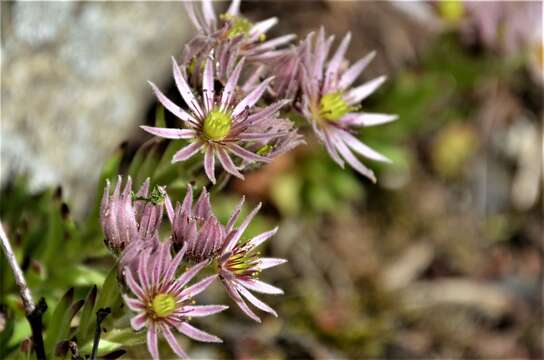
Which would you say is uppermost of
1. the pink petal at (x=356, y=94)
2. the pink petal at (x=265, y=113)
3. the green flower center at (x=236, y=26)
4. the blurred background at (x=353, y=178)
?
the green flower center at (x=236, y=26)

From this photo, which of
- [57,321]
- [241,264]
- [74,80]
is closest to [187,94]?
[241,264]

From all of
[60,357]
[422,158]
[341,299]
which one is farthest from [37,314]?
[422,158]

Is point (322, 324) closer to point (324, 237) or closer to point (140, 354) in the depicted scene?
point (324, 237)

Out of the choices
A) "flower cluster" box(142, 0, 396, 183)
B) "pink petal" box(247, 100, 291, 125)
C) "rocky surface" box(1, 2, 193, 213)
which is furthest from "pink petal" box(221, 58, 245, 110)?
"rocky surface" box(1, 2, 193, 213)

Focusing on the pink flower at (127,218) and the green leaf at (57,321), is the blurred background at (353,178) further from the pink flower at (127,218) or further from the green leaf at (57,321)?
the pink flower at (127,218)

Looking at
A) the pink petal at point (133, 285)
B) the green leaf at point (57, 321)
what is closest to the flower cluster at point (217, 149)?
the pink petal at point (133, 285)

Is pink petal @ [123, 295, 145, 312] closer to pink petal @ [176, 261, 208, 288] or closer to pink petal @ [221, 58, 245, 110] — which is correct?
pink petal @ [176, 261, 208, 288]

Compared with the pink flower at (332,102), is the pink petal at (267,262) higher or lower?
lower

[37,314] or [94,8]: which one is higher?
[94,8]
